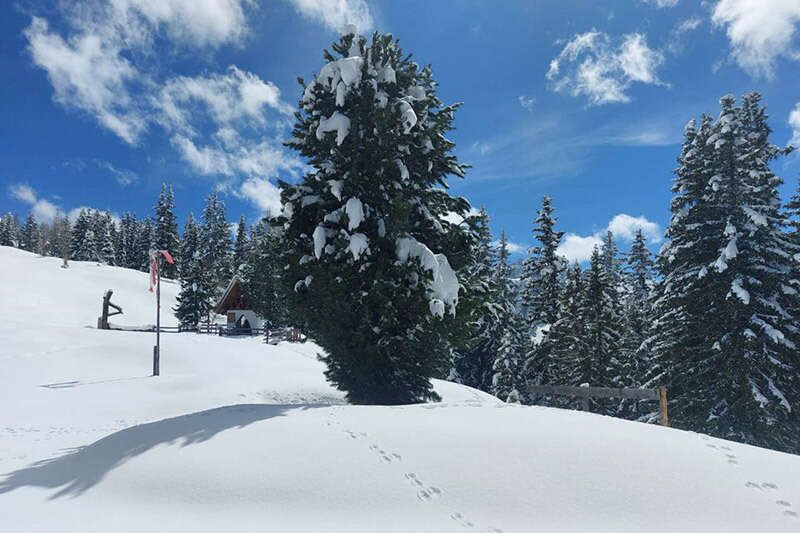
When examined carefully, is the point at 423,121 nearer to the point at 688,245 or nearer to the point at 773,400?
the point at 688,245

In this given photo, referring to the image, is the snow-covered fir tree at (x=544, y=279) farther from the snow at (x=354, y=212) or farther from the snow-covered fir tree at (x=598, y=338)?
the snow at (x=354, y=212)

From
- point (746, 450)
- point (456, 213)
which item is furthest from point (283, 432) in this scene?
point (456, 213)

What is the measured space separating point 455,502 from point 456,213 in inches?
360

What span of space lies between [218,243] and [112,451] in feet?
298

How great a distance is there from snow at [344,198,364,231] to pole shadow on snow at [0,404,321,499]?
4.41 m

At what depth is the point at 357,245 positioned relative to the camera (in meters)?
10.9

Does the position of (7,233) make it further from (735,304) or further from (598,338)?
(735,304)

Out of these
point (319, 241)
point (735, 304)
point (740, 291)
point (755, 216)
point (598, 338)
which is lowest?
point (598, 338)

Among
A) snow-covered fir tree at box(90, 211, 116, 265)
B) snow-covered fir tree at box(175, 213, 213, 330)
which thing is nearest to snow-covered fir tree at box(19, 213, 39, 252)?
snow-covered fir tree at box(90, 211, 116, 265)

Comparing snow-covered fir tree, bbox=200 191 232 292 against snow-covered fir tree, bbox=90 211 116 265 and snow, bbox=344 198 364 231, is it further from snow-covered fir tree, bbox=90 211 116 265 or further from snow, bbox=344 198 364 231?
snow, bbox=344 198 364 231

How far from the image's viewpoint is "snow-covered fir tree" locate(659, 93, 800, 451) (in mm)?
16109

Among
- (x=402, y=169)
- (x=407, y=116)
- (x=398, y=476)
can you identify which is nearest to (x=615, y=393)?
(x=402, y=169)

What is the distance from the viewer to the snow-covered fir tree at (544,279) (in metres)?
37.5

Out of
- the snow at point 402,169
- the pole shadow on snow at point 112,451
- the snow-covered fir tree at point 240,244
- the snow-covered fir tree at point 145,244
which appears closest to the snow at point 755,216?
the snow at point 402,169
